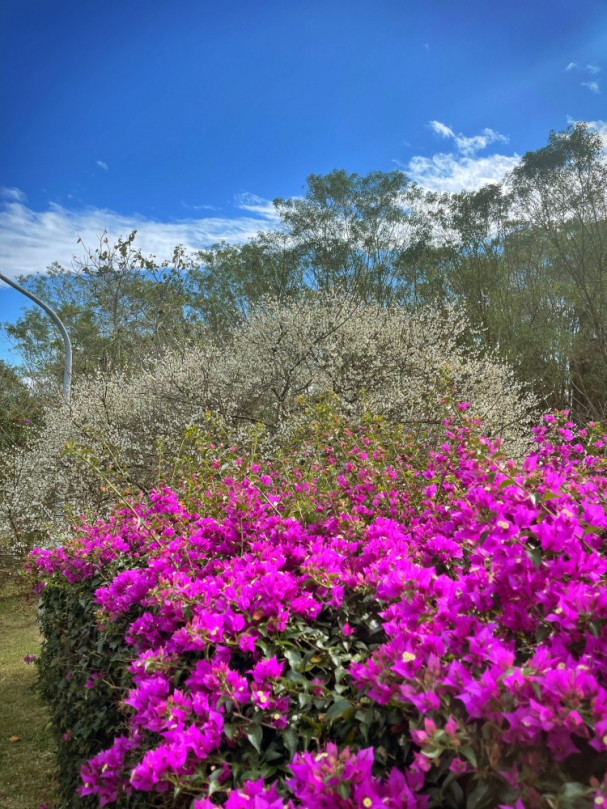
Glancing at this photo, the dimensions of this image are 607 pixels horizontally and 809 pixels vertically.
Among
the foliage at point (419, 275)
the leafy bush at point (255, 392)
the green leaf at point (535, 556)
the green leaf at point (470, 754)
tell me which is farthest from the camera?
the foliage at point (419, 275)

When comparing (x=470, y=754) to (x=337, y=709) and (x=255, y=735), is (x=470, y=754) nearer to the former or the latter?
(x=337, y=709)

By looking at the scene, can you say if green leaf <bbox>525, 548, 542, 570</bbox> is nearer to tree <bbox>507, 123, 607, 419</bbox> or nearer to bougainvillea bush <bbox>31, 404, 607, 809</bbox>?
bougainvillea bush <bbox>31, 404, 607, 809</bbox>

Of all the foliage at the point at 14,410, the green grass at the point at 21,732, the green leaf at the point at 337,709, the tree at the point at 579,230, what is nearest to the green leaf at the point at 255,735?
the green leaf at the point at 337,709

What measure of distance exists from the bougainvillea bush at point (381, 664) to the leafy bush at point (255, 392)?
15.5 ft

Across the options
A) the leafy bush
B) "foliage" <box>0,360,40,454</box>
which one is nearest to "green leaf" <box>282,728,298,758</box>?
the leafy bush

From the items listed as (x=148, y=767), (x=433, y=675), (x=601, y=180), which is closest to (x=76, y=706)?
(x=148, y=767)

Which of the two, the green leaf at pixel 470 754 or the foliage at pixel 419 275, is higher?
the foliage at pixel 419 275

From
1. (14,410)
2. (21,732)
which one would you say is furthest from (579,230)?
(21,732)

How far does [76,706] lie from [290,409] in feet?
15.9

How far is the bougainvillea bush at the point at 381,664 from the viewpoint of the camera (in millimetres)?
907

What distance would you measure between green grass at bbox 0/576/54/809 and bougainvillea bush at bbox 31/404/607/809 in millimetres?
1710

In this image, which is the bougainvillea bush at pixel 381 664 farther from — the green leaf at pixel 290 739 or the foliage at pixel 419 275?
the foliage at pixel 419 275

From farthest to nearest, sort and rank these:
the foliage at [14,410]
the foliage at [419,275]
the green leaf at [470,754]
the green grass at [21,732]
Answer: the foliage at [419,275] → the foliage at [14,410] → the green grass at [21,732] → the green leaf at [470,754]

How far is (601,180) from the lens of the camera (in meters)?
14.0
